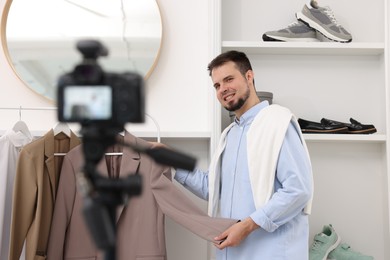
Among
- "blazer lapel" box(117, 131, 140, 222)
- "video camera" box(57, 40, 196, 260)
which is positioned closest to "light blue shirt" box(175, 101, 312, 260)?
"blazer lapel" box(117, 131, 140, 222)

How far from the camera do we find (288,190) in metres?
1.77

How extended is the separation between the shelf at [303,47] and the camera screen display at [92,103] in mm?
1705

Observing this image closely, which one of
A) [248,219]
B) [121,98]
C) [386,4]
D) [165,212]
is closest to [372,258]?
[248,219]

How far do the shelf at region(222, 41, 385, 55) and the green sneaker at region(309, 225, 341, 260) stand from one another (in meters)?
0.88

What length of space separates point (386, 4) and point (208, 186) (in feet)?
4.26

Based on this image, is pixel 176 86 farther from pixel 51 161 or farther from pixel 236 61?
pixel 51 161

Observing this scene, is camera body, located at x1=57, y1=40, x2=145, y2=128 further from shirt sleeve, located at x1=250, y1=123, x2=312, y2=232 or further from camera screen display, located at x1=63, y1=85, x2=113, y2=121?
shirt sleeve, located at x1=250, y1=123, x2=312, y2=232

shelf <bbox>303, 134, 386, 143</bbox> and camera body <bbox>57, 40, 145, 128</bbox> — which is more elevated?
camera body <bbox>57, 40, 145, 128</bbox>

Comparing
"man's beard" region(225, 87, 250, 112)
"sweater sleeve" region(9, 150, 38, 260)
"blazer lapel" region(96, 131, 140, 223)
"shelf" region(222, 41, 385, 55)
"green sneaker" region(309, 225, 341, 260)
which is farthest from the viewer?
"shelf" region(222, 41, 385, 55)

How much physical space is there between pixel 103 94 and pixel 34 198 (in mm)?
1292

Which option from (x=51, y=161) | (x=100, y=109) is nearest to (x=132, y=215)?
(x=51, y=161)

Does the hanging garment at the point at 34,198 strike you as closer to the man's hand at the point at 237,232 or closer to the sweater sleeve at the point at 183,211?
the sweater sleeve at the point at 183,211

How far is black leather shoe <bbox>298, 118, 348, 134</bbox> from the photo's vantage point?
2.37 meters

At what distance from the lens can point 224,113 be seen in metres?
2.49
